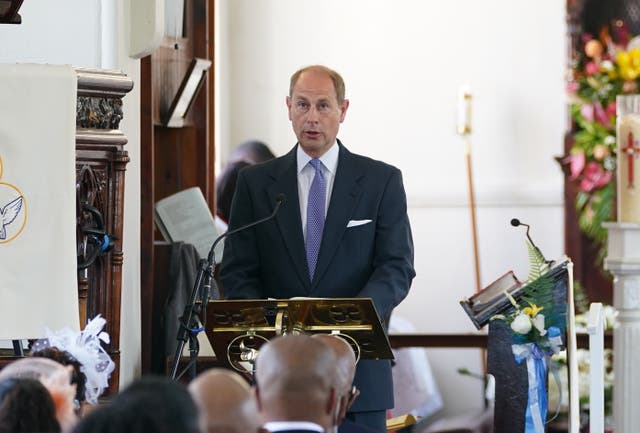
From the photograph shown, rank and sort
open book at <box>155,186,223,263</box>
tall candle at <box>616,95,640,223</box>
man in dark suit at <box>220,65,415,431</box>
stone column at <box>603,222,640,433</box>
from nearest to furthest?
1. man in dark suit at <box>220,65,415,431</box>
2. open book at <box>155,186,223,263</box>
3. stone column at <box>603,222,640,433</box>
4. tall candle at <box>616,95,640,223</box>

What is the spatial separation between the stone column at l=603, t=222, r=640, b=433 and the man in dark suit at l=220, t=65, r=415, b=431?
5.91 ft

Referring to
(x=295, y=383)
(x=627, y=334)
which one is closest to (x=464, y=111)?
(x=627, y=334)

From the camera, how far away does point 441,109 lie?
31.6ft

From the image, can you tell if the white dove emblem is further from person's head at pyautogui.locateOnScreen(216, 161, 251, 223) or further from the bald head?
person's head at pyautogui.locateOnScreen(216, 161, 251, 223)

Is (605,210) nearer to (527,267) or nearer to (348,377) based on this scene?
(527,267)

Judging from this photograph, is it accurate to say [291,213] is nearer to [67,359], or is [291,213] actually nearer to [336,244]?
[336,244]

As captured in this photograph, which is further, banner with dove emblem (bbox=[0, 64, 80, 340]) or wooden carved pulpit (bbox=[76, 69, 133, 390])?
wooden carved pulpit (bbox=[76, 69, 133, 390])

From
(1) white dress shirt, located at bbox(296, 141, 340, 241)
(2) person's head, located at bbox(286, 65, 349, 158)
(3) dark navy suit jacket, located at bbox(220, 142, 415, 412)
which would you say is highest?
(2) person's head, located at bbox(286, 65, 349, 158)

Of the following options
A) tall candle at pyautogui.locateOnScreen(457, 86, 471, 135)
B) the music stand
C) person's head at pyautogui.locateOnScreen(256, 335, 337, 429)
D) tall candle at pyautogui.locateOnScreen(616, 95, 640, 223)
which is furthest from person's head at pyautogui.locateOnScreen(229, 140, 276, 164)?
person's head at pyautogui.locateOnScreen(256, 335, 337, 429)

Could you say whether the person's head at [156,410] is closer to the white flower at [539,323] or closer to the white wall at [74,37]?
the white wall at [74,37]

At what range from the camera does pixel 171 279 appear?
18.8ft

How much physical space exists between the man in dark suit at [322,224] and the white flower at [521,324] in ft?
2.20

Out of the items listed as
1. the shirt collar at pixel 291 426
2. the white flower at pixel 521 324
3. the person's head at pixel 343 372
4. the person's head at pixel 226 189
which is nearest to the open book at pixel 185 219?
the white flower at pixel 521 324

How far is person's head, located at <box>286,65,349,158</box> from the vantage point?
462cm
